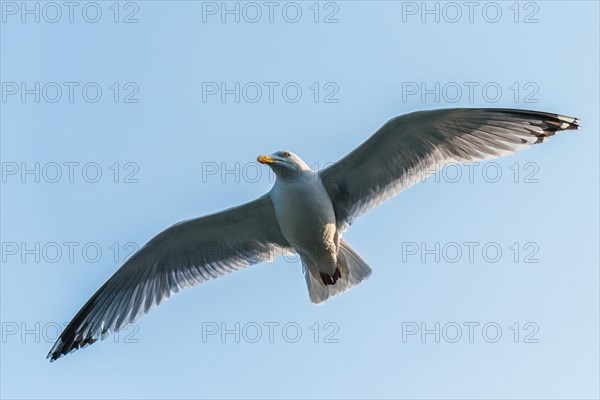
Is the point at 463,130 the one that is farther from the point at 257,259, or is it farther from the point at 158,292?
the point at 158,292

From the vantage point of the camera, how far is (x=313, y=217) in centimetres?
805

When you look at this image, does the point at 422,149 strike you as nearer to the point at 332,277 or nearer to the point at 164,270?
the point at 332,277

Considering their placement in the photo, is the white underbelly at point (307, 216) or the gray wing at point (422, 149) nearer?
the white underbelly at point (307, 216)

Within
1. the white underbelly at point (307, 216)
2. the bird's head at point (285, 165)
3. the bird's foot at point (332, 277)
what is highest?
the bird's head at point (285, 165)

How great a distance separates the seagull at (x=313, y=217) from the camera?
26.5ft

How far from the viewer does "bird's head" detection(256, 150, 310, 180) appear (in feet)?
26.2

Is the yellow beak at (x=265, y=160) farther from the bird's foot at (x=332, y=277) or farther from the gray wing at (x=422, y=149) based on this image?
the bird's foot at (x=332, y=277)

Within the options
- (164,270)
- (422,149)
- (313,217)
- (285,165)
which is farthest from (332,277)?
(164,270)

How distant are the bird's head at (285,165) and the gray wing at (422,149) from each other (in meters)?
0.35

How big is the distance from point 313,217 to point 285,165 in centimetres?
50

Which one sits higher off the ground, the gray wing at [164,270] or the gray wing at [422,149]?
the gray wing at [422,149]

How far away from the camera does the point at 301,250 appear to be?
332 inches

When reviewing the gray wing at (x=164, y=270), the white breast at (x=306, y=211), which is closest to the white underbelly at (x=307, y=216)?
the white breast at (x=306, y=211)

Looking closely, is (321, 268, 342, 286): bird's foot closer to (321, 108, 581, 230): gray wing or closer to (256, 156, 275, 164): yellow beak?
(321, 108, 581, 230): gray wing
